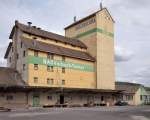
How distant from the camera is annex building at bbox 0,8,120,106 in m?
53.6

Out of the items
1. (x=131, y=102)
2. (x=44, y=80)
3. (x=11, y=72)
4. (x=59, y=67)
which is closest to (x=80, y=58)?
(x=59, y=67)

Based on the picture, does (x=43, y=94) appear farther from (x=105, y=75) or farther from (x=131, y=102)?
(x=131, y=102)

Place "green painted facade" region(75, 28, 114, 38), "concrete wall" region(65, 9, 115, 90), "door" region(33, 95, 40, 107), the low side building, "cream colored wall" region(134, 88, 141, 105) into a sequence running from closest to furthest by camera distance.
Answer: "door" region(33, 95, 40, 107) < "concrete wall" region(65, 9, 115, 90) < "green painted facade" region(75, 28, 114, 38) < the low side building < "cream colored wall" region(134, 88, 141, 105)

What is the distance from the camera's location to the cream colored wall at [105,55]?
68.5 m

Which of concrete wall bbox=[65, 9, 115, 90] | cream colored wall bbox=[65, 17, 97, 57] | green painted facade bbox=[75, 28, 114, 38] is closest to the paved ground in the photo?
concrete wall bbox=[65, 9, 115, 90]

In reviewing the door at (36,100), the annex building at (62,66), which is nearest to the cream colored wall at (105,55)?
the annex building at (62,66)

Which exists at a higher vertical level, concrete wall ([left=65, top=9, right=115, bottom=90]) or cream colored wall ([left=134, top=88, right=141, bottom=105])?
concrete wall ([left=65, top=9, right=115, bottom=90])

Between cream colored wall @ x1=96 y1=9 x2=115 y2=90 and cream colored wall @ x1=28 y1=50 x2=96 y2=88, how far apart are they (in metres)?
2.19

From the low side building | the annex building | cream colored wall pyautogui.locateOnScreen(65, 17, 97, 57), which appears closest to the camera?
the annex building

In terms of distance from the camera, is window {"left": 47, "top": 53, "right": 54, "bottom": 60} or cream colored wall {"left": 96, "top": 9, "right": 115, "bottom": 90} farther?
cream colored wall {"left": 96, "top": 9, "right": 115, "bottom": 90}

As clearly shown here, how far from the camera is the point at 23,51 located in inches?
2233

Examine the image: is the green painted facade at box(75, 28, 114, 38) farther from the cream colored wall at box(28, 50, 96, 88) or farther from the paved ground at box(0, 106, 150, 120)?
the paved ground at box(0, 106, 150, 120)

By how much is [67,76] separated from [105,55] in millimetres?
13089

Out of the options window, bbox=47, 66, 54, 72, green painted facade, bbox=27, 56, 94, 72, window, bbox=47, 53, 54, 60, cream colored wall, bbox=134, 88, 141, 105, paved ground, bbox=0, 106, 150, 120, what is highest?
window, bbox=47, 53, 54, 60
